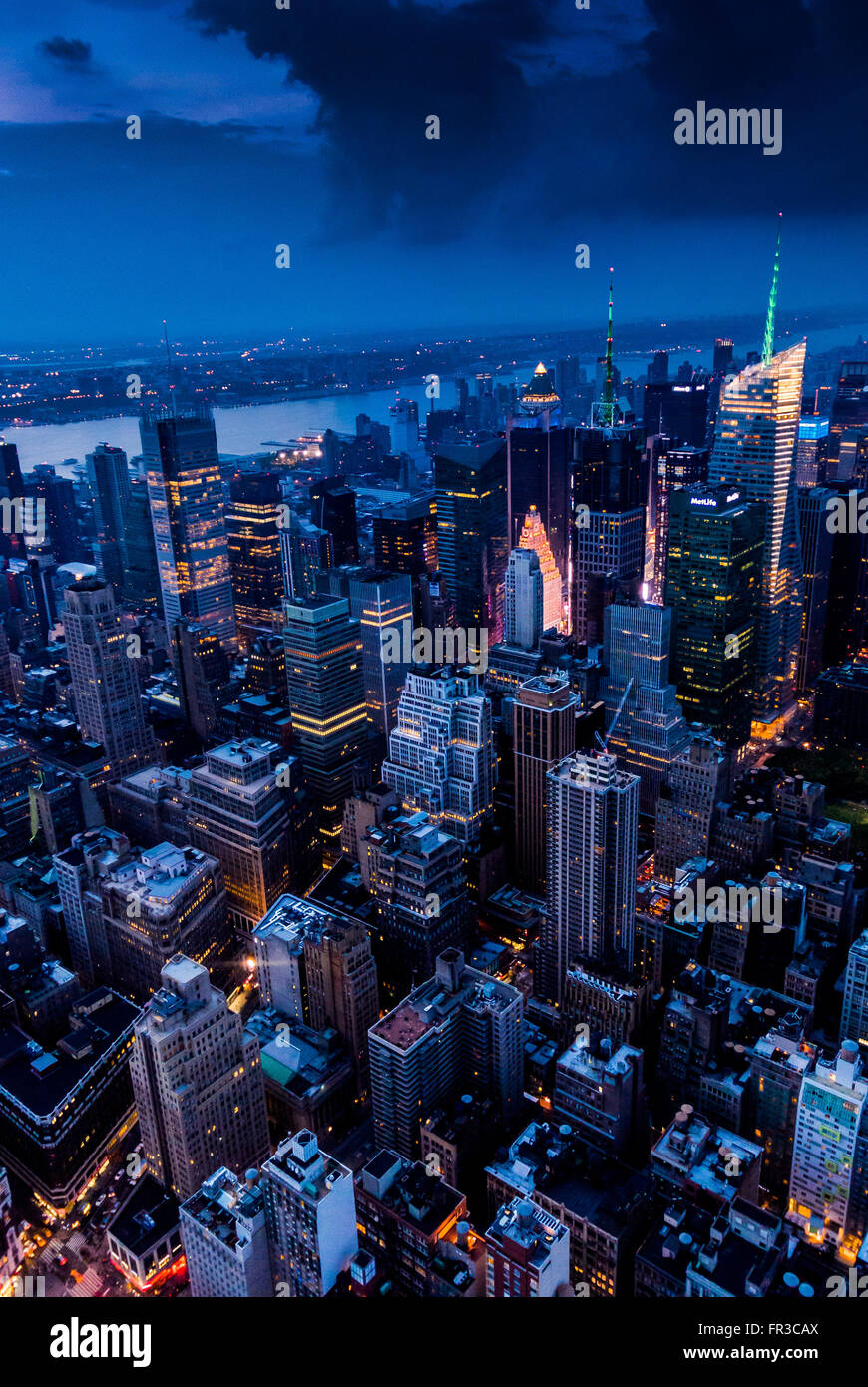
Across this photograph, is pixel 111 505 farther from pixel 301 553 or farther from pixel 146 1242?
pixel 146 1242

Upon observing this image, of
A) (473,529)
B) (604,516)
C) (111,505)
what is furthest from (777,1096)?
(111,505)

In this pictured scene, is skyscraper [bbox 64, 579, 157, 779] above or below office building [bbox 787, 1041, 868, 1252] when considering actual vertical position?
above

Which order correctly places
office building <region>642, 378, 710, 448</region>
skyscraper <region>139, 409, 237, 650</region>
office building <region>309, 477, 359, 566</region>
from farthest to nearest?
office building <region>642, 378, 710, 448</region> < office building <region>309, 477, 359, 566</region> < skyscraper <region>139, 409, 237, 650</region>

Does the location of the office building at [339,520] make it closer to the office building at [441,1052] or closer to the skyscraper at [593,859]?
the skyscraper at [593,859]

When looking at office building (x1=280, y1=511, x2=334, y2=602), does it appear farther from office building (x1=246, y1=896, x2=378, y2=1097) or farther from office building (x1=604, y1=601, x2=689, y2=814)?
office building (x1=246, y1=896, x2=378, y2=1097)

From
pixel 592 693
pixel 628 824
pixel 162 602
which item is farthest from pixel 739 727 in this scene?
pixel 162 602

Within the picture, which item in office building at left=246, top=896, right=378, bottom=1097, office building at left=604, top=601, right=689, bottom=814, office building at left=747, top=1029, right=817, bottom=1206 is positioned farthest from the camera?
office building at left=604, top=601, right=689, bottom=814

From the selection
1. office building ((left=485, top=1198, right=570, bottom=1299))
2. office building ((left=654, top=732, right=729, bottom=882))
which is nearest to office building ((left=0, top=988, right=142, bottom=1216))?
office building ((left=485, top=1198, right=570, bottom=1299))

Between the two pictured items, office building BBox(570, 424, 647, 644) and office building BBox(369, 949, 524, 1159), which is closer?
office building BBox(369, 949, 524, 1159)
